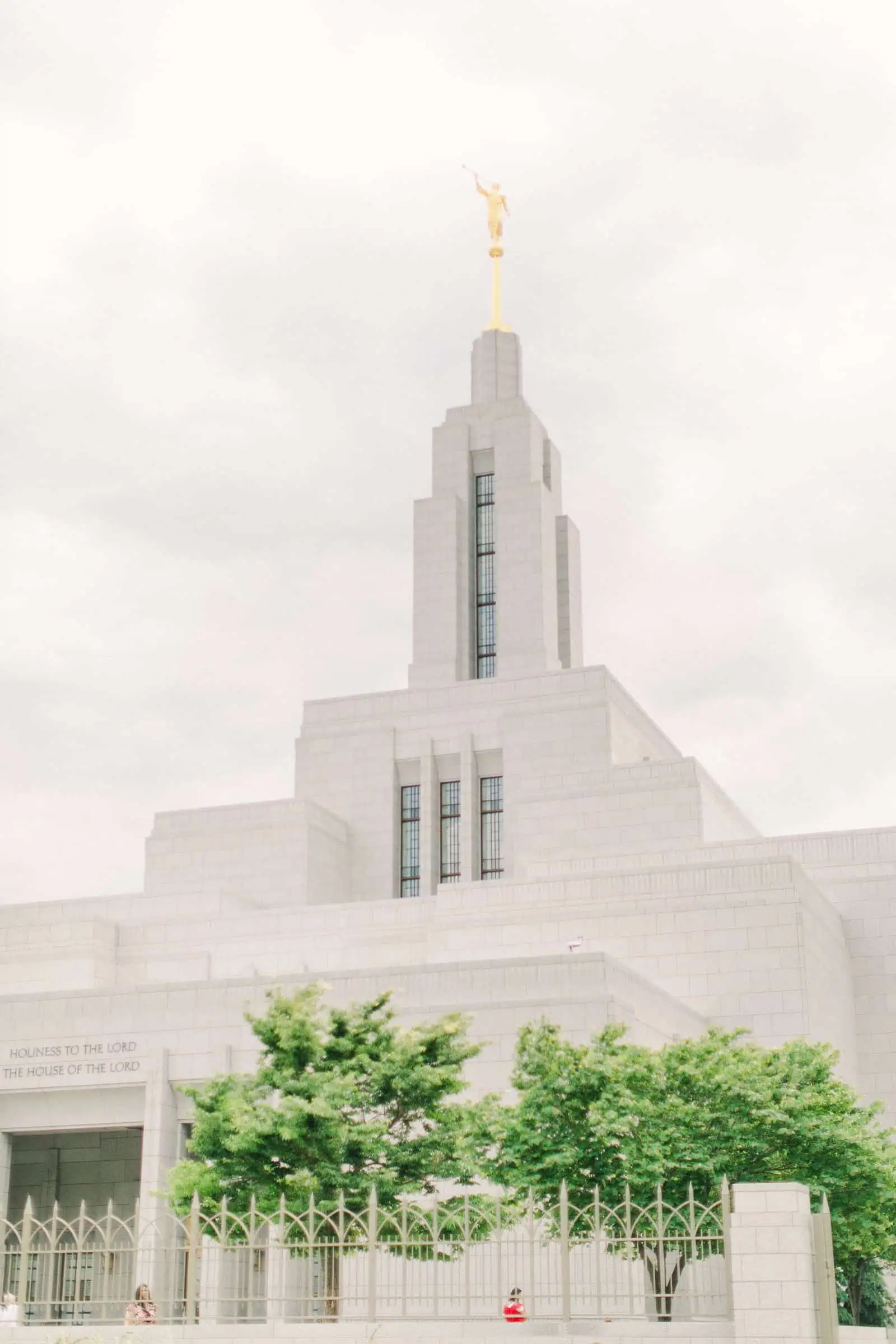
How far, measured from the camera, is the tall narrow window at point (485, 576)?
167 feet

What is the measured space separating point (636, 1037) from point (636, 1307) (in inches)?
233

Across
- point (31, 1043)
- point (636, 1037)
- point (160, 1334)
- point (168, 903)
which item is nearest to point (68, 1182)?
point (31, 1043)

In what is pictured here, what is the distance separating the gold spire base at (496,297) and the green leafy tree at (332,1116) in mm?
34737

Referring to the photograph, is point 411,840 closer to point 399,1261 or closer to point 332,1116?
point 399,1261

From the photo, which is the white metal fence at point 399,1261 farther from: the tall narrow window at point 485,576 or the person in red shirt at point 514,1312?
the tall narrow window at point 485,576

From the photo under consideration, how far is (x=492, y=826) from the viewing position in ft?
156

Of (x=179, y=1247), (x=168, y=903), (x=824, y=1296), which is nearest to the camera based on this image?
(x=824, y=1296)

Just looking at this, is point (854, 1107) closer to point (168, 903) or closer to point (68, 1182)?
point (68, 1182)

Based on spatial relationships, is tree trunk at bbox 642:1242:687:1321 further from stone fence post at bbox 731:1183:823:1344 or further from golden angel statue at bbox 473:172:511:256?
golden angel statue at bbox 473:172:511:256

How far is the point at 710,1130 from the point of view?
24.3m

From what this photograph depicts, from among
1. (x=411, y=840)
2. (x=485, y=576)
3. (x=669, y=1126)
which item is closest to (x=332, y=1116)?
(x=669, y=1126)

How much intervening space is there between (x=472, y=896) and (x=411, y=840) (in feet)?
27.3

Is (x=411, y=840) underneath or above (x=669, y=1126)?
above

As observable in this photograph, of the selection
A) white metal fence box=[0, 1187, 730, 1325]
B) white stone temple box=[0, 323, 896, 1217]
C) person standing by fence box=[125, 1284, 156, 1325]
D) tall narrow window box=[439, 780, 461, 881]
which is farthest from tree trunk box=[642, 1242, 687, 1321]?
tall narrow window box=[439, 780, 461, 881]
